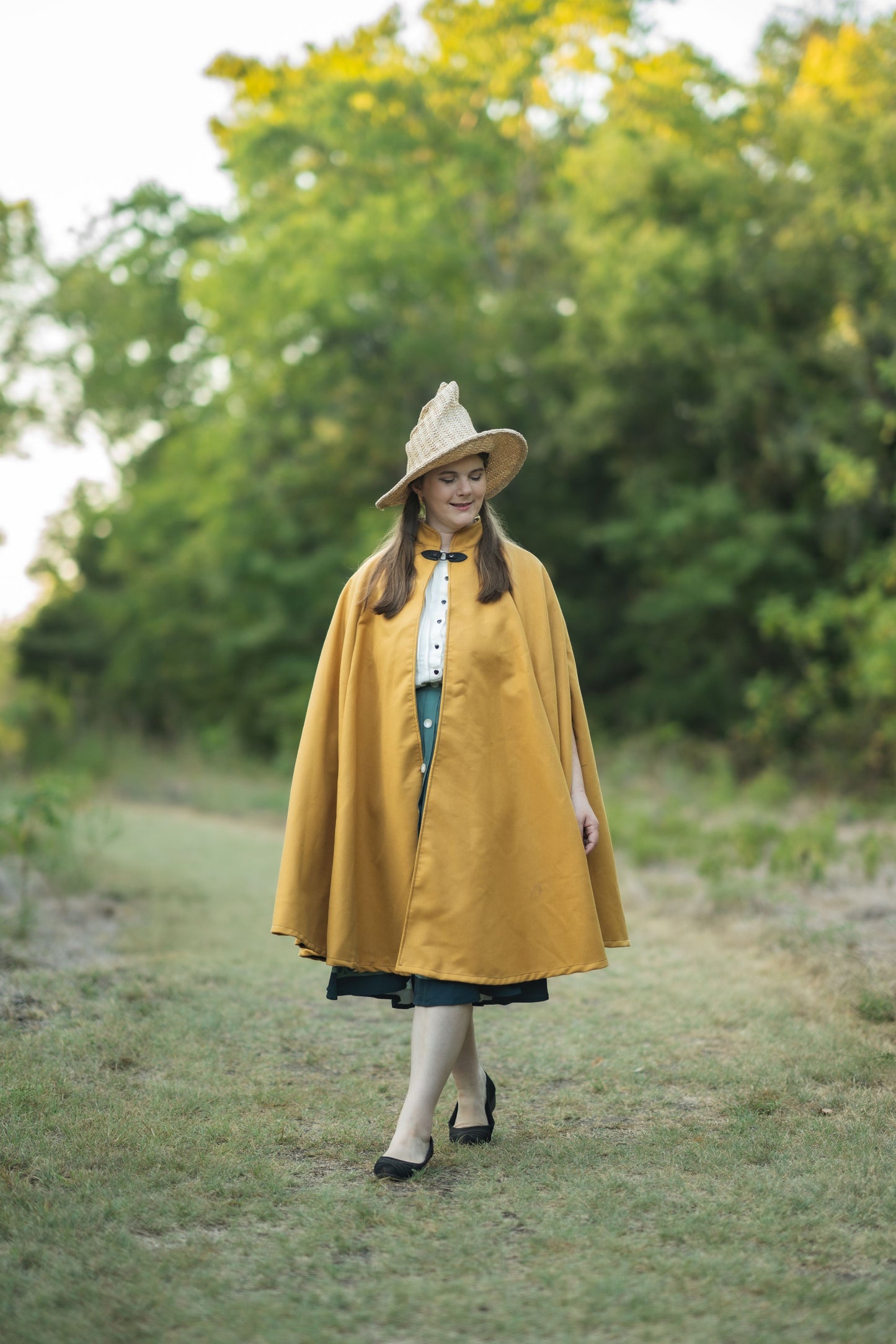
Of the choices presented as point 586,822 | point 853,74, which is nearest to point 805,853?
point 586,822

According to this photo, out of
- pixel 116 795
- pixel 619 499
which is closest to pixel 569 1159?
pixel 116 795

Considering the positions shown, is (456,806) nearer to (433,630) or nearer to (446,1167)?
(433,630)

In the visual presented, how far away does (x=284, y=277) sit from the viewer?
669 inches

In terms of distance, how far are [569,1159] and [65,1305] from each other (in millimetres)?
1355

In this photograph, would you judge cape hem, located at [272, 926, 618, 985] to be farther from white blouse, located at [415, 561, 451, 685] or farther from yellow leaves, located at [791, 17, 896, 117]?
yellow leaves, located at [791, 17, 896, 117]

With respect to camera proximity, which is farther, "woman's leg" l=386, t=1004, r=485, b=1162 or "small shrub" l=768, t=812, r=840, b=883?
"small shrub" l=768, t=812, r=840, b=883

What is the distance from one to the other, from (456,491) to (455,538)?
0.14 metres

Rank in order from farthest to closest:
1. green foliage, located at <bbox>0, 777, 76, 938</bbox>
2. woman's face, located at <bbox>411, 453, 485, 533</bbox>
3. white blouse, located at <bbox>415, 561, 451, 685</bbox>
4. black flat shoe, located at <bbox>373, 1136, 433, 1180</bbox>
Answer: green foliage, located at <bbox>0, 777, 76, 938</bbox> < woman's face, located at <bbox>411, 453, 485, 533</bbox> < white blouse, located at <bbox>415, 561, 451, 685</bbox> < black flat shoe, located at <bbox>373, 1136, 433, 1180</bbox>

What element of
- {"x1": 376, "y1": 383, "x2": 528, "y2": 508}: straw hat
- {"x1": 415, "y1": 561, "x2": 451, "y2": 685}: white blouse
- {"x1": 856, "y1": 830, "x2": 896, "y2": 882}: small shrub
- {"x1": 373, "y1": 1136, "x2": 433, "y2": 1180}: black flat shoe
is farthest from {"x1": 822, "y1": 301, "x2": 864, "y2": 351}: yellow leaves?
{"x1": 373, "y1": 1136, "x2": 433, "y2": 1180}: black flat shoe

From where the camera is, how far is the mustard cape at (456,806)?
323cm

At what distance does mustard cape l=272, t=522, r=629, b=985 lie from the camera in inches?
127

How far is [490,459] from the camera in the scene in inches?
146

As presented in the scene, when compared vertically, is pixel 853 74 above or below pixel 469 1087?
above

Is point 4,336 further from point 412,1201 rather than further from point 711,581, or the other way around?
point 412,1201
